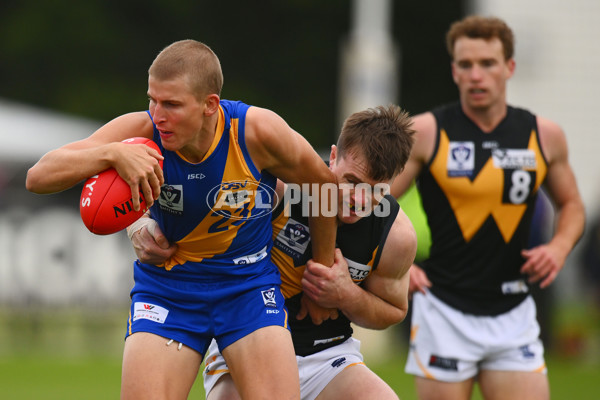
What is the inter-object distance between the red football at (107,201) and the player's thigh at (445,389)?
2.46m

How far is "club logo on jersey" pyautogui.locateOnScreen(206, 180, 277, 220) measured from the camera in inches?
186

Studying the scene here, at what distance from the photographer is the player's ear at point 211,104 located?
4.59m

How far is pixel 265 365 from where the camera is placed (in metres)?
4.59

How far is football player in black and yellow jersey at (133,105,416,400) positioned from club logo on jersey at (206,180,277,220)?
0.86 ft

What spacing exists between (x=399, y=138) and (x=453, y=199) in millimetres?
1224

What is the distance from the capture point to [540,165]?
6.05 m

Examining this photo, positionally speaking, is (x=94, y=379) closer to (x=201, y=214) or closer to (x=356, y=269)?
(x=356, y=269)

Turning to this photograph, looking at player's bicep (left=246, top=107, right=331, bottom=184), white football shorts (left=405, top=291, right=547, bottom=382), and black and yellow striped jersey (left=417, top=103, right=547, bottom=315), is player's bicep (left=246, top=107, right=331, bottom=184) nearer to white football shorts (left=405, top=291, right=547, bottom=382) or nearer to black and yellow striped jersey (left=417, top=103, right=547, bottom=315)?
black and yellow striped jersey (left=417, top=103, right=547, bottom=315)

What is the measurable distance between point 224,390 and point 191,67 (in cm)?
168

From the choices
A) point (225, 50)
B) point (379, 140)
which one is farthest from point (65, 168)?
point (225, 50)

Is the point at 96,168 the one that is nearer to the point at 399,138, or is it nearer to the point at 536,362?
the point at 399,138

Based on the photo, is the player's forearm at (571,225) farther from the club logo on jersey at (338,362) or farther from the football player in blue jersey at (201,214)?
the football player in blue jersey at (201,214)

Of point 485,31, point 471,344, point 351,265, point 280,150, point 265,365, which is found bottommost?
point 471,344

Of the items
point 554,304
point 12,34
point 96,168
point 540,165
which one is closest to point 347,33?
point 12,34
